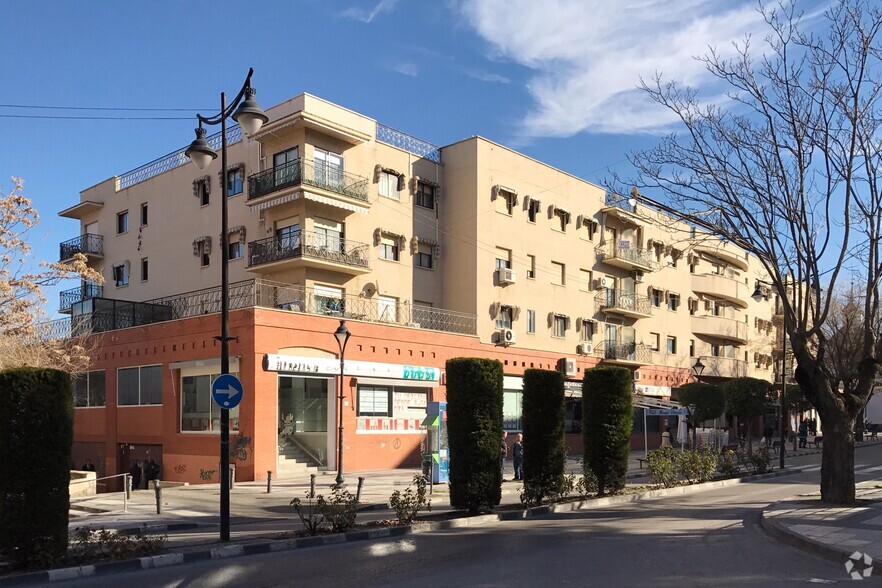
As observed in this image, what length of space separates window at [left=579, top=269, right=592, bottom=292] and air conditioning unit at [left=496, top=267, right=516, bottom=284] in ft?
23.6

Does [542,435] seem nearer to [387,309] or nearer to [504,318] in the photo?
[387,309]

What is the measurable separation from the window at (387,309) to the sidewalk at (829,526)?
19.5m

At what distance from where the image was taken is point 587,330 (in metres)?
43.4

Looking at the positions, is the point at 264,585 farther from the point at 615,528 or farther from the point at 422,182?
the point at 422,182

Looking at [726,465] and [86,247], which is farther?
[86,247]

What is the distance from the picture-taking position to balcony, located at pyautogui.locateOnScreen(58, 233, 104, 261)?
132 ft

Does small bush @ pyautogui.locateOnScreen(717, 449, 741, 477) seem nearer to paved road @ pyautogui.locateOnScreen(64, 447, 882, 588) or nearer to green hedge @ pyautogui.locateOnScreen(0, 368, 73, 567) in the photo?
paved road @ pyautogui.locateOnScreen(64, 447, 882, 588)

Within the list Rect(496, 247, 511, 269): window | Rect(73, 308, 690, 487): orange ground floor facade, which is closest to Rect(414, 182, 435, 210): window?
Rect(496, 247, 511, 269): window

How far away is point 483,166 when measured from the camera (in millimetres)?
36594

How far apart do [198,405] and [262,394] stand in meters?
3.78

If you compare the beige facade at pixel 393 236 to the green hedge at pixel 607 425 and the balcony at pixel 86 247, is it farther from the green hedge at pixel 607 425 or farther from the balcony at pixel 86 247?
the green hedge at pixel 607 425

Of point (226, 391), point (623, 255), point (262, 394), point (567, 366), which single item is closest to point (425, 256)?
point (567, 366)

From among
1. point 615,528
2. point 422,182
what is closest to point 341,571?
point 615,528

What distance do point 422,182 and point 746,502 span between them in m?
22.4
